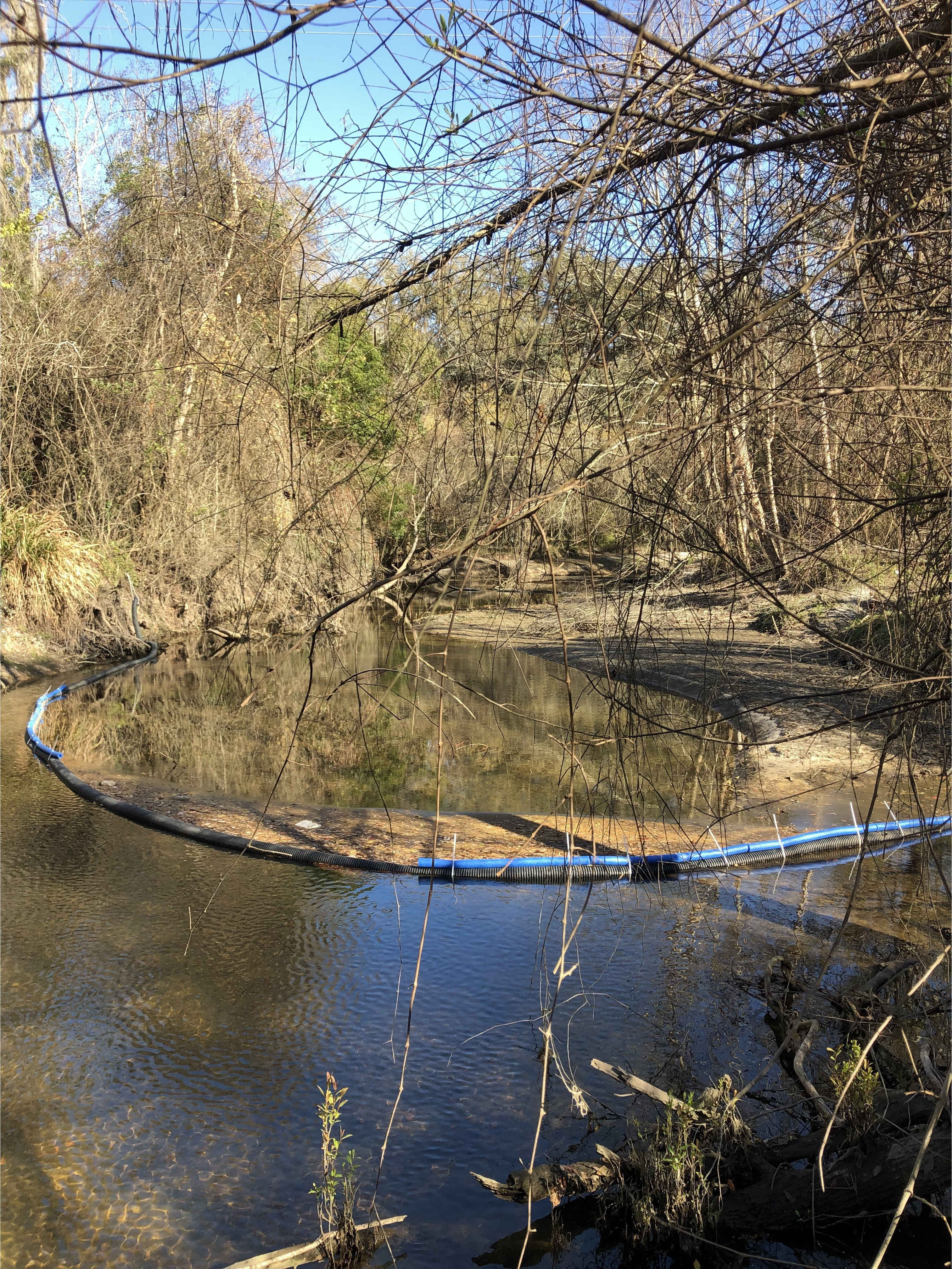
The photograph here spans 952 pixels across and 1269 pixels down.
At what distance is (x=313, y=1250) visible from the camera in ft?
11.1

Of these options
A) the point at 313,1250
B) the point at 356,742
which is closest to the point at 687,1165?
the point at 313,1250

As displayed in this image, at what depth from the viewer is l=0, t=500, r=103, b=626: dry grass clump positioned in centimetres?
1511

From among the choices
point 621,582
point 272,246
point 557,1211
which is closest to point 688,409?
point 621,582

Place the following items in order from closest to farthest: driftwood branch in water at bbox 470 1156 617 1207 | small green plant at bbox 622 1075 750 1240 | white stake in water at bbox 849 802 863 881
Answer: small green plant at bbox 622 1075 750 1240
driftwood branch in water at bbox 470 1156 617 1207
white stake in water at bbox 849 802 863 881

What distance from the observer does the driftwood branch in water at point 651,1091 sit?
357cm

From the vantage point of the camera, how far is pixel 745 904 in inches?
283

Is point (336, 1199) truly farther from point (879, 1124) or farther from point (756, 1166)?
point (879, 1124)

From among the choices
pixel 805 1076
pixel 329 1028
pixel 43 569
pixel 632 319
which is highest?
pixel 632 319

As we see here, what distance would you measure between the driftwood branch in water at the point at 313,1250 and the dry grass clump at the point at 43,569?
13.4 m

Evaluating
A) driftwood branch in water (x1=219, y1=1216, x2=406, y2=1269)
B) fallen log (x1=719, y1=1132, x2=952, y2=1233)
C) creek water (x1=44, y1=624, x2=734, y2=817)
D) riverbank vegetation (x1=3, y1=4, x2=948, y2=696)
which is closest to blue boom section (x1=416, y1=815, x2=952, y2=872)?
creek water (x1=44, y1=624, x2=734, y2=817)

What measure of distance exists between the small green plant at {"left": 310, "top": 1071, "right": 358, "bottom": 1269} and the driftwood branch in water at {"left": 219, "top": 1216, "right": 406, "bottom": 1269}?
0.02m

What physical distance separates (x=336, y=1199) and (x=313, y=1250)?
0.44 metres

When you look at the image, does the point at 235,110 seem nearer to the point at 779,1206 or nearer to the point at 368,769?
the point at 779,1206

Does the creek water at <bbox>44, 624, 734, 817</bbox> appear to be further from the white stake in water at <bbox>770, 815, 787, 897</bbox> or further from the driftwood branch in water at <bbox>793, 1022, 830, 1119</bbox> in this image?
the driftwood branch in water at <bbox>793, 1022, 830, 1119</bbox>
